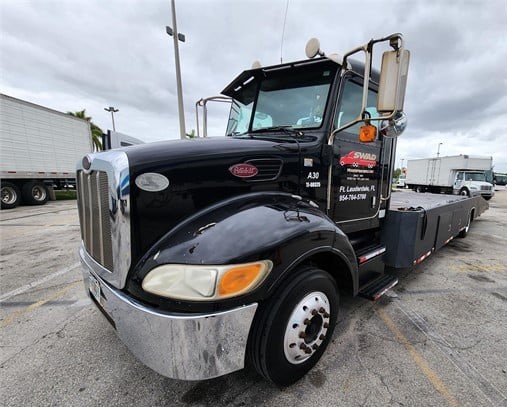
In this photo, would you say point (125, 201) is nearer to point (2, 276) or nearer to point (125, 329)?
point (125, 329)

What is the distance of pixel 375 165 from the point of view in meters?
3.09

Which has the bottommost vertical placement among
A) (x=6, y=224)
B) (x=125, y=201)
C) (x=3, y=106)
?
(x=6, y=224)

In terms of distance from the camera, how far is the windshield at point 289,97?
2479 millimetres

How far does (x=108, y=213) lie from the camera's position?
1.76m

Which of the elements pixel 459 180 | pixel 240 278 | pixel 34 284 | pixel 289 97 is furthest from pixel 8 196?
pixel 459 180

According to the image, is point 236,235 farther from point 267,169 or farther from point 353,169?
point 353,169

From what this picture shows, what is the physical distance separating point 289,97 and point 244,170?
3.60ft

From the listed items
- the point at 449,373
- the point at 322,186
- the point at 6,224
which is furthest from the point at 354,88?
the point at 6,224

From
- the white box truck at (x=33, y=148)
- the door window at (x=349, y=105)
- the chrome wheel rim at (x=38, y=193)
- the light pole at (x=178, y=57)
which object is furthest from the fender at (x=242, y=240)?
the chrome wheel rim at (x=38, y=193)

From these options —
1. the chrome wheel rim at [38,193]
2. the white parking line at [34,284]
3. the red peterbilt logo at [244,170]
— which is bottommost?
the white parking line at [34,284]

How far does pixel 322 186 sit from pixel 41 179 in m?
14.8

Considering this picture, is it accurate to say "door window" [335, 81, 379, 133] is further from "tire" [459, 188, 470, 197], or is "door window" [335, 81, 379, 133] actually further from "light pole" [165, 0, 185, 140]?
"tire" [459, 188, 470, 197]

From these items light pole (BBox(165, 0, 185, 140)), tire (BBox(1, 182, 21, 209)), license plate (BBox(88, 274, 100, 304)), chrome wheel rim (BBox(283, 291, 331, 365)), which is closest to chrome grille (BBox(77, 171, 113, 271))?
license plate (BBox(88, 274, 100, 304))

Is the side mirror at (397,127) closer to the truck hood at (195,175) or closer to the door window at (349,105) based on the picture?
the door window at (349,105)
